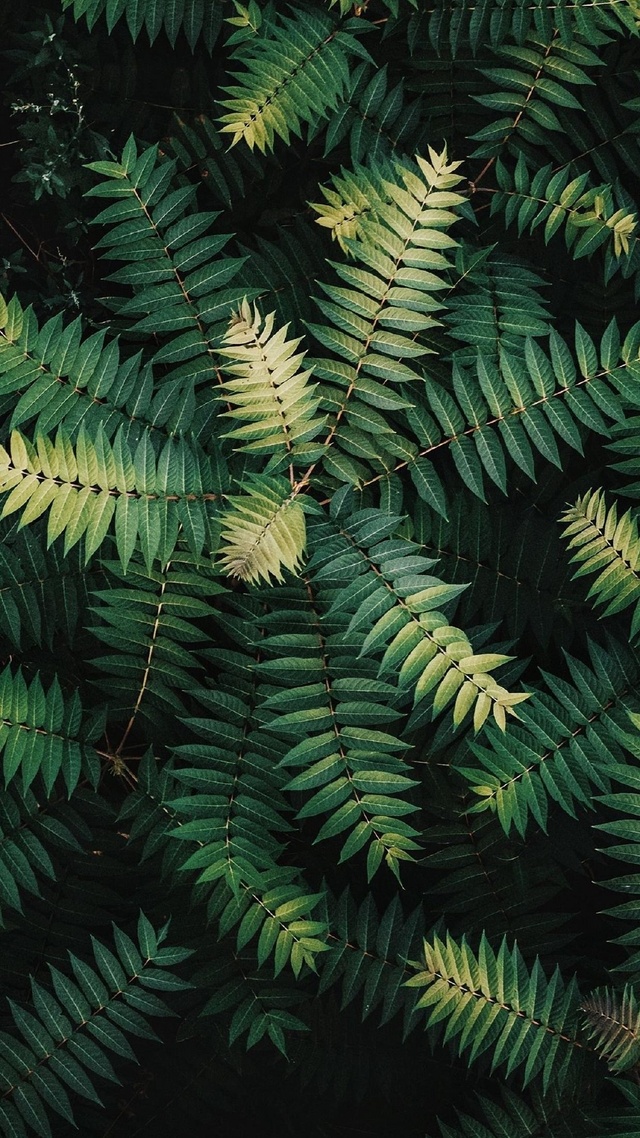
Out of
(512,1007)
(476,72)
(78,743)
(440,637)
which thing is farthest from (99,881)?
(476,72)

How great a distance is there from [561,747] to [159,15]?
154 centimetres

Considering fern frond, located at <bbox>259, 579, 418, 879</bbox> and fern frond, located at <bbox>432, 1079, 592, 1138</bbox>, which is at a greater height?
fern frond, located at <bbox>259, 579, 418, 879</bbox>

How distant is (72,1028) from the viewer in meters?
1.67

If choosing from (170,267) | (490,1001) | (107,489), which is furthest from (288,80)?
(490,1001)

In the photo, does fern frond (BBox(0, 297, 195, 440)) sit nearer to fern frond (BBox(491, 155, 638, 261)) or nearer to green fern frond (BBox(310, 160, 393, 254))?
green fern frond (BBox(310, 160, 393, 254))

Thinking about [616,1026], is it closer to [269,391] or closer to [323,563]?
[323,563]

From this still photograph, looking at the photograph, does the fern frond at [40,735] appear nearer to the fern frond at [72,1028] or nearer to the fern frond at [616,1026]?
the fern frond at [72,1028]

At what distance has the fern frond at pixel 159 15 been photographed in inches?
67.8

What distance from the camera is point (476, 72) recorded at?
1863 mm

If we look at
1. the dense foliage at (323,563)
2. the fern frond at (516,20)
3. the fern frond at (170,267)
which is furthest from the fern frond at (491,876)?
the fern frond at (516,20)

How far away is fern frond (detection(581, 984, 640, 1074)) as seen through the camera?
1.55 m

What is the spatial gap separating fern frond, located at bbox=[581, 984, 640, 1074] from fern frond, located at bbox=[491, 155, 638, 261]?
4.33 feet

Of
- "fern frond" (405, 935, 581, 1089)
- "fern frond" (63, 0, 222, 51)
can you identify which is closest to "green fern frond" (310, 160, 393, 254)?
"fern frond" (63, 0, 222, 51)

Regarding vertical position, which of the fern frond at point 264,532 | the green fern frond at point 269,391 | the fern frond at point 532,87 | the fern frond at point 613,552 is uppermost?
the fern frond at point 532,87
